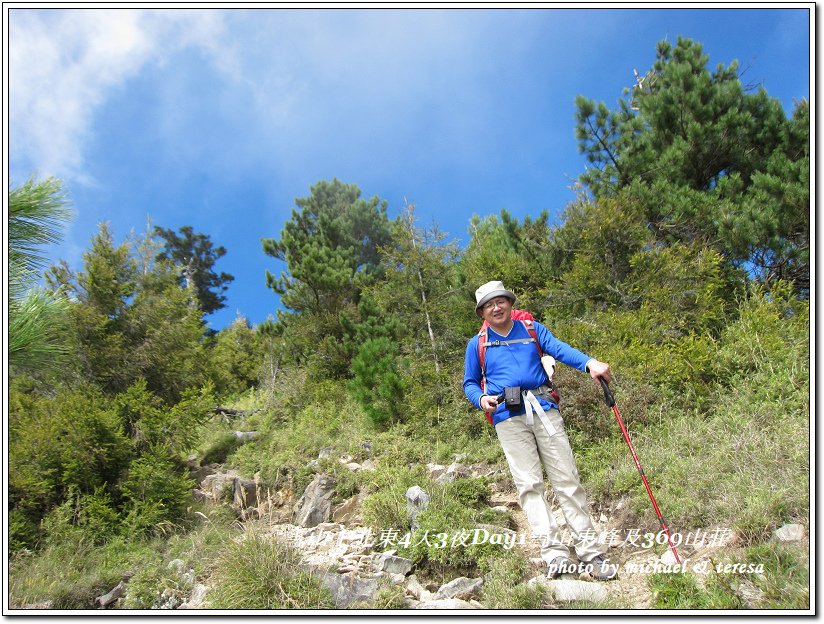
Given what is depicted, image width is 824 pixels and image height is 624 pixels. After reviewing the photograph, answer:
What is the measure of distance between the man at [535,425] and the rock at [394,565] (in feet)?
4.41

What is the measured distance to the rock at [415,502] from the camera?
16.1 feet

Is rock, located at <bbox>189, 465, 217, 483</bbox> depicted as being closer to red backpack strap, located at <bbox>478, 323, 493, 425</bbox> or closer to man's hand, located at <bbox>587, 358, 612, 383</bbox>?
red backpack strap, located at <bbox>478, 323, 493, 425</bbox>

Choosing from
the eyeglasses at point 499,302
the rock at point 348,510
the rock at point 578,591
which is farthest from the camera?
the rock at point 348,510

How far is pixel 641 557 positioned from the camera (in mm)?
3689

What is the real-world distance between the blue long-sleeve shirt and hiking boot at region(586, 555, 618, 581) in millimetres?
1174

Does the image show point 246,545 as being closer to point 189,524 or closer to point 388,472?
point 388,472

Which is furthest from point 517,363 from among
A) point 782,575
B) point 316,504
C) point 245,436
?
point 245,436

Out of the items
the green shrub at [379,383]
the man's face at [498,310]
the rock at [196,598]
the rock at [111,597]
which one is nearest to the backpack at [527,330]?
the man's face at [498,310]

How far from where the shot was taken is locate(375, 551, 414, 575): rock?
13.4 feet

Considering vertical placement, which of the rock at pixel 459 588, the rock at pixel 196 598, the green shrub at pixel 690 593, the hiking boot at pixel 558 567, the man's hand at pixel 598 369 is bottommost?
the rock at pixel 196 598

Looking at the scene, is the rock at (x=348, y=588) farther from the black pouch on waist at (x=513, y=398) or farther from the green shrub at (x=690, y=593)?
the green shrub at (x=690, y=593)

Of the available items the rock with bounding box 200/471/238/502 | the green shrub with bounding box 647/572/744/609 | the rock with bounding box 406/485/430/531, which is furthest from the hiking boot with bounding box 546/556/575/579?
the rock with bounding box 200/471/238/502

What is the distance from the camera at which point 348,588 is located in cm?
375
